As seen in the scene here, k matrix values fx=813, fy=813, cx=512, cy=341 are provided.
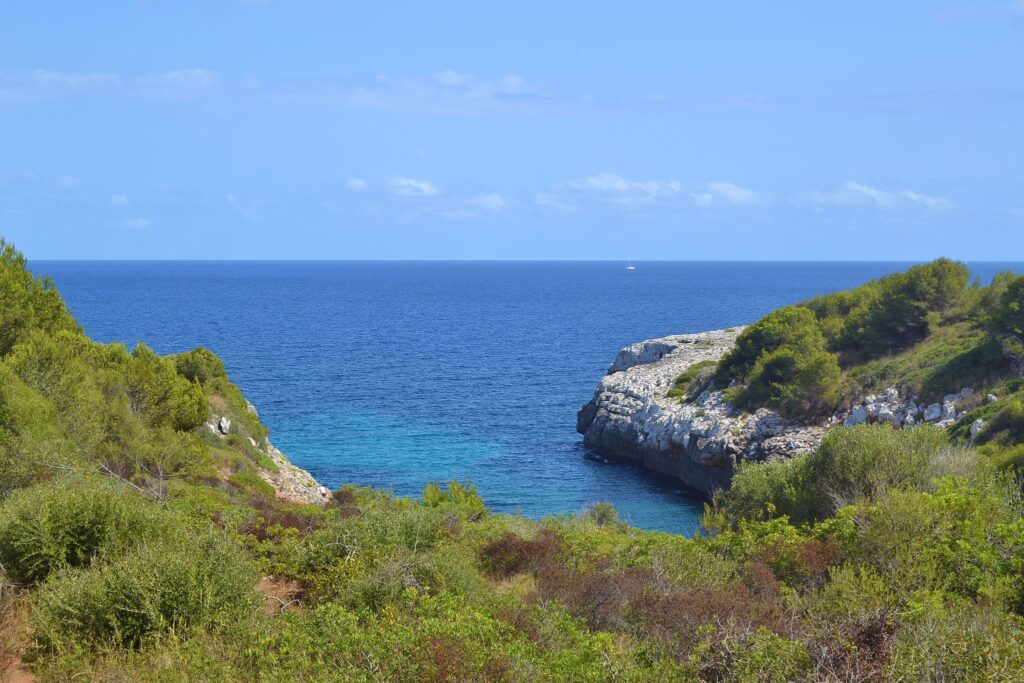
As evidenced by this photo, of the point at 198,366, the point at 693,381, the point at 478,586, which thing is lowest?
the point at 693,381

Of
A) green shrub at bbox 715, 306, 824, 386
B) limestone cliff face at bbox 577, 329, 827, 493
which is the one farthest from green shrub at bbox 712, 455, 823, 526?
green shrub at bbox 715, 306, 824, 386

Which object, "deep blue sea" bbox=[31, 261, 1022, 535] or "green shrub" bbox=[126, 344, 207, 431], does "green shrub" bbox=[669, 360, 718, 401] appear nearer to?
"deep blue sea" bbox=[31, 261, 1022, 535]

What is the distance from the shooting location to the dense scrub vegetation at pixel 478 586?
9391 millimetres

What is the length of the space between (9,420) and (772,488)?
73.4ft

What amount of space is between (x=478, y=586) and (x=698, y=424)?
3381cm

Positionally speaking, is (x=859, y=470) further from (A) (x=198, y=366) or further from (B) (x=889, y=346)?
(A) (x=198, y=366)

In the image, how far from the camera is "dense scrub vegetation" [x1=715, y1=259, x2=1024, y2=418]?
133ft

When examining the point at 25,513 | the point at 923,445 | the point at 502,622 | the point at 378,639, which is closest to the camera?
the point at 378,639

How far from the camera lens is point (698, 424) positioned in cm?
4603

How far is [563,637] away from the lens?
1141 cm

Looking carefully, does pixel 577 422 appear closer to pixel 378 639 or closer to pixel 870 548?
pixel 870 548

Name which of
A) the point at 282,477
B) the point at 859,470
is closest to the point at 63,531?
the point at 859,470

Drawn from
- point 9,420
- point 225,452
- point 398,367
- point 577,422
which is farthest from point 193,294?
point 9,420

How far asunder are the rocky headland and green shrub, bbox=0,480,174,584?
29203 mm
